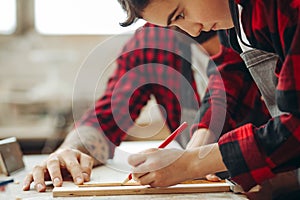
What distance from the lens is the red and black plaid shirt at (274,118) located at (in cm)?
64

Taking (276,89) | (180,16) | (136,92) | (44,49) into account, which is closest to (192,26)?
(180,16)

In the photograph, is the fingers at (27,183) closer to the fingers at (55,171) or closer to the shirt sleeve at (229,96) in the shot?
the fingers at (55,171)

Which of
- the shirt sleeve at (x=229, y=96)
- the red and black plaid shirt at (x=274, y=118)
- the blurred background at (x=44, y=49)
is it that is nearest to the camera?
the red and black plaid shirt at (x=274, y=118)

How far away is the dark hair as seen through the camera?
2.53 ft

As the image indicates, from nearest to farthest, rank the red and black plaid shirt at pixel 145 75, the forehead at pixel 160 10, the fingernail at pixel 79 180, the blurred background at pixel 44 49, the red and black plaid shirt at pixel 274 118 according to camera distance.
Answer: the red and black plaid shirt at pixel 274 118 < the forehead at pixel 160 10 < the fingernail at pixel 79 180 < the red and black plaid shirt at pixel 145 75 < the blurred background at pixel 44 49

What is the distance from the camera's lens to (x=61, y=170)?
0.95 meters

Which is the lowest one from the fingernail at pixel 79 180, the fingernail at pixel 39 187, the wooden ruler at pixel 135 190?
the fingernail at pixel 79 180

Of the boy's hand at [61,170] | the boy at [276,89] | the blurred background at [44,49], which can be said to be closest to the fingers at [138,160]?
the boy at [276,89]

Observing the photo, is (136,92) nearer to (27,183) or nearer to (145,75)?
(145,75)

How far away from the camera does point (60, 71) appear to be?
3166 mm

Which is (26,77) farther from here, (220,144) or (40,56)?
(220,144)

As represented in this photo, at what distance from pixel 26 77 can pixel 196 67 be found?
78.9 inches

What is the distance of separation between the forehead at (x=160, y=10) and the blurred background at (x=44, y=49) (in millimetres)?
2209

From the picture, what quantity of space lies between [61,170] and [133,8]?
358 mm
